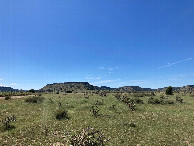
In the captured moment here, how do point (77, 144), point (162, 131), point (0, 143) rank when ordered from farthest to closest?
point (162, 131)
point (0, 143)
point (77, 144)

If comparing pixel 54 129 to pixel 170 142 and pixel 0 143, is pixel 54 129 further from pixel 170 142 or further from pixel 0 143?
pixel 170 142

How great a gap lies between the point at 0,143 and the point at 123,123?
584 inches

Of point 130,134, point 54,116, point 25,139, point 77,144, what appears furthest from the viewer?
point 54,116

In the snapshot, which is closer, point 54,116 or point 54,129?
point 54,129

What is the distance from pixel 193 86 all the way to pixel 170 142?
188 meters

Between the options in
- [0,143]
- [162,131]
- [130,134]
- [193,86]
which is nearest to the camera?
[0,143]

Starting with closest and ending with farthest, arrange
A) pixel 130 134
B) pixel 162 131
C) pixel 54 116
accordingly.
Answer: pixel 130 134, pixel 162 131, pixel 54 116

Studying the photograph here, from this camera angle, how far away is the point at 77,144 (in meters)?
8.59

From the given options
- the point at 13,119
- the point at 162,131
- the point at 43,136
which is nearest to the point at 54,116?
the point at 13,119

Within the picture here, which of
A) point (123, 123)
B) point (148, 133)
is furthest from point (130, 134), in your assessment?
point (123, 123)

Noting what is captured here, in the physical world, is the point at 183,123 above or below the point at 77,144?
below

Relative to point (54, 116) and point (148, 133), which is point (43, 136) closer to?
point (54, 116)

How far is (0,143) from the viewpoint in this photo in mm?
13438

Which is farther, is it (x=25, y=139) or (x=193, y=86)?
(x=193, y=86)
